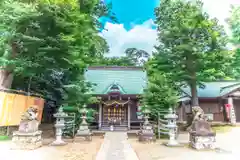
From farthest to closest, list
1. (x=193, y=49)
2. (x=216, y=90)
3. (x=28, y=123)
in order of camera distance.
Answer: (x=216, y=90) → (x=193, y=49) → (x=28, y=123)

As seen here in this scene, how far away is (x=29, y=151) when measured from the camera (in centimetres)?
557

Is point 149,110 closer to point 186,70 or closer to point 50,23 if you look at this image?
point 186,70

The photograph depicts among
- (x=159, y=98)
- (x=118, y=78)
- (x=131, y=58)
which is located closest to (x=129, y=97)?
(x=118, y=78)

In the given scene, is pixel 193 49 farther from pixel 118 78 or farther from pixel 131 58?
pixel 131 58

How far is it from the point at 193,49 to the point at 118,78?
6820mm

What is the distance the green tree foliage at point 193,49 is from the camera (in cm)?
1130

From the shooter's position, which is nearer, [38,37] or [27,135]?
[27,135]

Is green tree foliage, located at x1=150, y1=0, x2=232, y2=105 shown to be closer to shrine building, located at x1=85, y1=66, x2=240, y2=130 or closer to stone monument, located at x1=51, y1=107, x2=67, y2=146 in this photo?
shrine building, located at x1=85, y1=66, x2=240, y2=130

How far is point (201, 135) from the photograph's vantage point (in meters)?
5.84

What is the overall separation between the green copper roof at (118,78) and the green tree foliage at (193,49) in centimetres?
303

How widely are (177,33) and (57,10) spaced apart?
25.7 feet

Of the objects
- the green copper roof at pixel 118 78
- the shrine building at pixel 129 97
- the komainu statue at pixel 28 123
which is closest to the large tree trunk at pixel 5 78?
the komainu statue at pixel 28 123

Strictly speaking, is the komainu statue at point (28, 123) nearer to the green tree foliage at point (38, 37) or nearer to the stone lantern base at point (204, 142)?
the green tree foliage at point (38, 37)

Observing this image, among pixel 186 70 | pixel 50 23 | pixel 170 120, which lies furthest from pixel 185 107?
pixel 50 23
